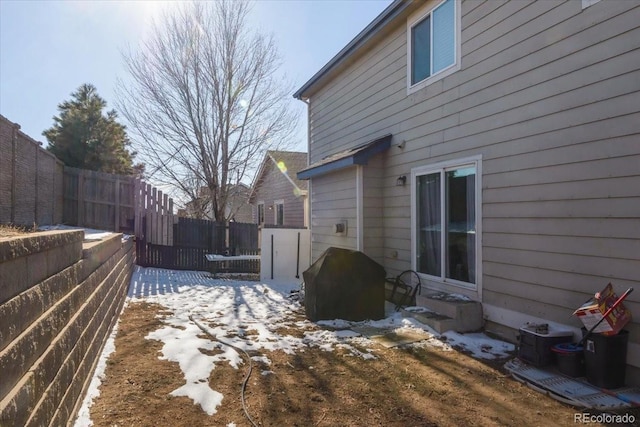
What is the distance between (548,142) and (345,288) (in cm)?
325

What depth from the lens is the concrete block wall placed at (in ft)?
5.60

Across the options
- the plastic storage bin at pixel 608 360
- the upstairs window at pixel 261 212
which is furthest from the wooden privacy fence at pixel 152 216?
the plastic storage bin at pixel 608 360

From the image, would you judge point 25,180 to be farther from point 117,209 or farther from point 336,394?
point 336,394

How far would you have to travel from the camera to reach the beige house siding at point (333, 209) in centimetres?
795

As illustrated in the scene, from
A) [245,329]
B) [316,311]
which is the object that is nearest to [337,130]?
[316,311]

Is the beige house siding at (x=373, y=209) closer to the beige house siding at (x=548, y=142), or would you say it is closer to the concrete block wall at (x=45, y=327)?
the beige house siding at (x=548, y=142)

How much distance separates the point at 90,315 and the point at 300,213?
1255cm

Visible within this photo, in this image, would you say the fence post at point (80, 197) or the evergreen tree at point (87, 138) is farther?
the evergreen tree at point (87, 138)

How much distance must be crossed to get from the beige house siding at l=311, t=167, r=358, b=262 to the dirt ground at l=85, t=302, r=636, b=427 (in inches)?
148

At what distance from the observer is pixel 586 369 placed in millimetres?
3654

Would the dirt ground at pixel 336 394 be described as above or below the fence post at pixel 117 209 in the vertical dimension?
below

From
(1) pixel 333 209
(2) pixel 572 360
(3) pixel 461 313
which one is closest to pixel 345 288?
(3) pixel 461 313

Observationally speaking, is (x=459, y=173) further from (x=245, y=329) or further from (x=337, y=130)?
(x=337, y=130)

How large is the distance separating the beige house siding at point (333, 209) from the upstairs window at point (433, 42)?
82.8 inches
